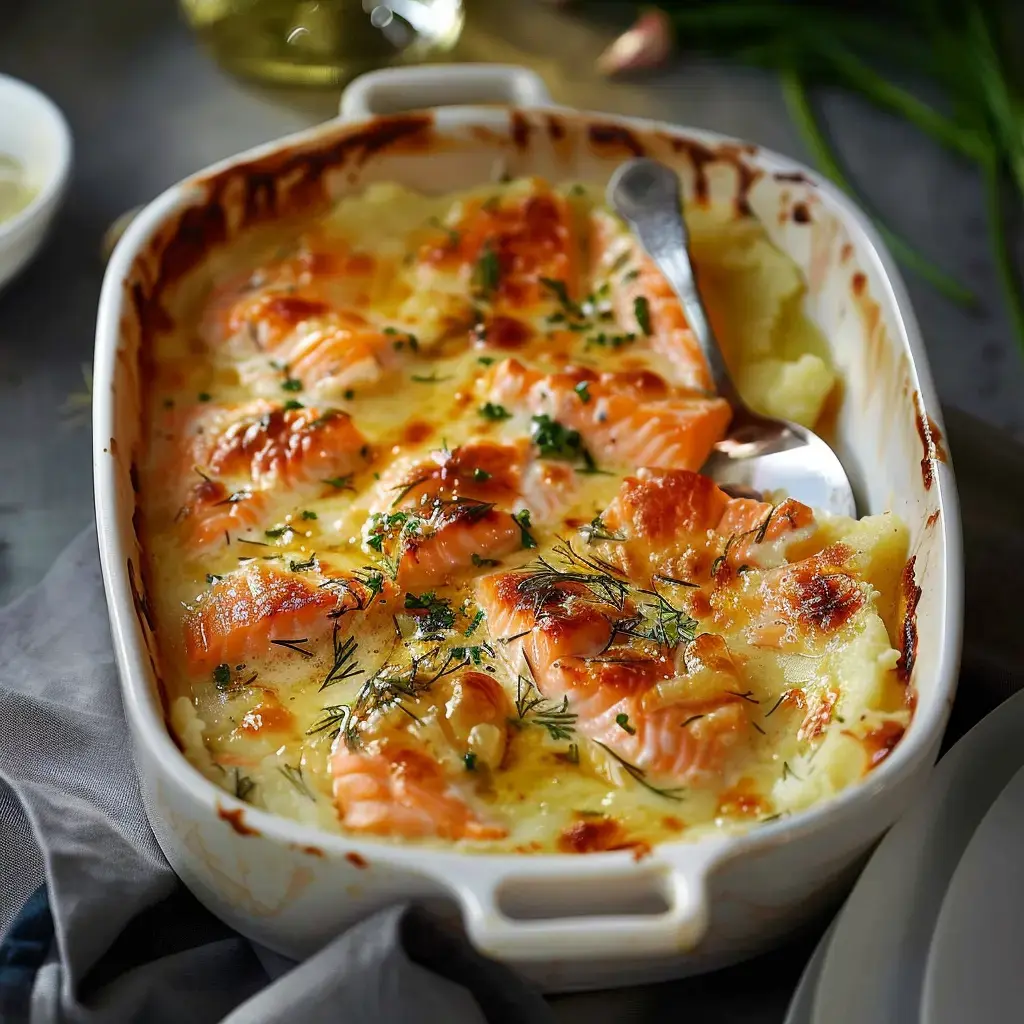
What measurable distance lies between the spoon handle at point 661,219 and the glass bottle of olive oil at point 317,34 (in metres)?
1.48

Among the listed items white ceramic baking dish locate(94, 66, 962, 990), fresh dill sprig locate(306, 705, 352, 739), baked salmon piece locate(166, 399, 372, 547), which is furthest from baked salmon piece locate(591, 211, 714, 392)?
fresh dill sprig locate(306, 705, 352, 739)

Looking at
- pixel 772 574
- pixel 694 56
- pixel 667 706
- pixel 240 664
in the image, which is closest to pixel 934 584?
pixel 772 574

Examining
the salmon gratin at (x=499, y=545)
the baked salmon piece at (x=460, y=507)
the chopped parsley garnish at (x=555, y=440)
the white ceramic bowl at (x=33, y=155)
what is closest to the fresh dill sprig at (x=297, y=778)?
the salmon gratin at (x=499, y=545)

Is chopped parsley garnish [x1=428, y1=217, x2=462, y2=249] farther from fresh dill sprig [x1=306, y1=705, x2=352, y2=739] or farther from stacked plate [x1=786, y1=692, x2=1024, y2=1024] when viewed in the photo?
stacked plate [x1=786, y1=692, x2=1024, y2=1024]

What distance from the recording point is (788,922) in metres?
2.29

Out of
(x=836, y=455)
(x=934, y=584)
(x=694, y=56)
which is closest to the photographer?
(x=934, y=584)

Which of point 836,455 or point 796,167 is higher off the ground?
point 796,167

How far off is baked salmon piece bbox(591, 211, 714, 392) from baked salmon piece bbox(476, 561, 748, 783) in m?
0.80

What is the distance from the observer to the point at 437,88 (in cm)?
370

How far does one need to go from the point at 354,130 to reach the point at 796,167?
1198 millimetres

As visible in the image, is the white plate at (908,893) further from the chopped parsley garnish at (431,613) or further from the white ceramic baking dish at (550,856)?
the chopped parsley garnish at (431,613)

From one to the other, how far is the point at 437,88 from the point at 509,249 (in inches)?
23.5

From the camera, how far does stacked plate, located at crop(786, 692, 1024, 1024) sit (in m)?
2.07

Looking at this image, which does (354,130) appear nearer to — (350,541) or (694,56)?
(350,541)
